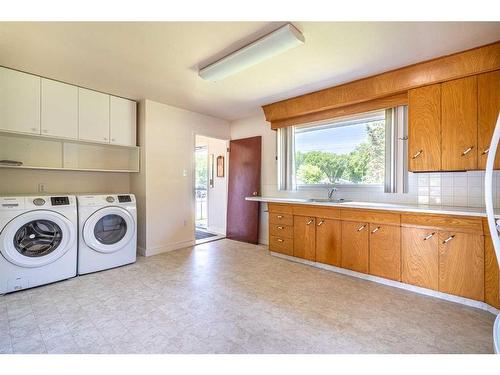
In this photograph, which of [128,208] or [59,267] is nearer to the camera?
[59,267]

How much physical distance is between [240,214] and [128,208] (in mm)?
2047

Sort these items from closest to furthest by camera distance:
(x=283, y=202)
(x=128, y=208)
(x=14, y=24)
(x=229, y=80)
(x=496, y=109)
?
1. (x=14, y=24)
2. (x=496, y=109)
3. (x=229, y=80)
4. (x=128, y=208)
5. (x=283, y=202)

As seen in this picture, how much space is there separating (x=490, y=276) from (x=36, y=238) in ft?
14.4

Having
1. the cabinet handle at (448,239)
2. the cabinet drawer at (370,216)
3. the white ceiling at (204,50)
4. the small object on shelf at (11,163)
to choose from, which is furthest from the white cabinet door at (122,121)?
the cabinet handle at (448,239)

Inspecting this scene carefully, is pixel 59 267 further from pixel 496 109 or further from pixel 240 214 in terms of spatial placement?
pixel 496 109

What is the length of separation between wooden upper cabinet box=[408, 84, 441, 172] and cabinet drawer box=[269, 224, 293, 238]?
168 centimetres

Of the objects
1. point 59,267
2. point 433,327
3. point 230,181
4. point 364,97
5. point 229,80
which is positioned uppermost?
point 229,80

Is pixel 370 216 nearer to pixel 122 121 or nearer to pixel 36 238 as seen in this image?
pixel 122 121

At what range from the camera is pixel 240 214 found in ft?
15.8

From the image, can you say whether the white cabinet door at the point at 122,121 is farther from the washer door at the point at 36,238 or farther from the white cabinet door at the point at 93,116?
the washer door at the point at 36,238

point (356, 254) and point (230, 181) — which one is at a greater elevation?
point (230, 181)

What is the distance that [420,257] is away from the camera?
99.0 inches
